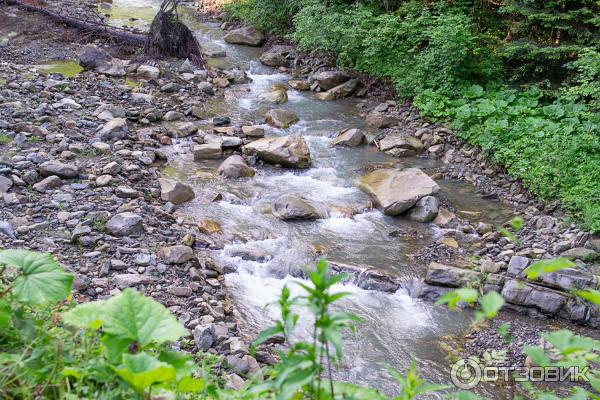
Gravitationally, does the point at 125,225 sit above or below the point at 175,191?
above

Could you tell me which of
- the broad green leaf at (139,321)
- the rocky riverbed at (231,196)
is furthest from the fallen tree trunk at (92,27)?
the broad green leaf at (139,321)

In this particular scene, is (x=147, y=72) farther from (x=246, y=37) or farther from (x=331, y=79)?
(x=246, y=37)

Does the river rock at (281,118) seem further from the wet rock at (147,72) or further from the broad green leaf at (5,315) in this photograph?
the broad green leaf at (5,315)

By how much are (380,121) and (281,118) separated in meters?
1.95

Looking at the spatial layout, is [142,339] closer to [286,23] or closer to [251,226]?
[251,226]

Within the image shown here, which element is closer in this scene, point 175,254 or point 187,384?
point 187,384

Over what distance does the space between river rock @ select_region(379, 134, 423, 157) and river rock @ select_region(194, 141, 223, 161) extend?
2.93 metres

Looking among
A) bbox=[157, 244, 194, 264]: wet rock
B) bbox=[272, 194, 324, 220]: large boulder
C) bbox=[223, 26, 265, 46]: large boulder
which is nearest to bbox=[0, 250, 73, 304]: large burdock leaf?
bbox=[157, 244, 194, 264]: wet rock

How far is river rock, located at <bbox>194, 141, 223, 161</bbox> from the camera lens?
9.41 meters

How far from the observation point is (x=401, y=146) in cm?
1023

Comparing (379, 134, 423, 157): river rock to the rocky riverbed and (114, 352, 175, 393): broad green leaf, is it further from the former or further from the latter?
(114, 352, 175, 393): broad green leaf

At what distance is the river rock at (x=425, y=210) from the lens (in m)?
8.01

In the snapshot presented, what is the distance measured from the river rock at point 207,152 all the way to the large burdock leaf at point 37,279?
24.5 feet

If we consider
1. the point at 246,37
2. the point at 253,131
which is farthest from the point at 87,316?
the point at 246,37
